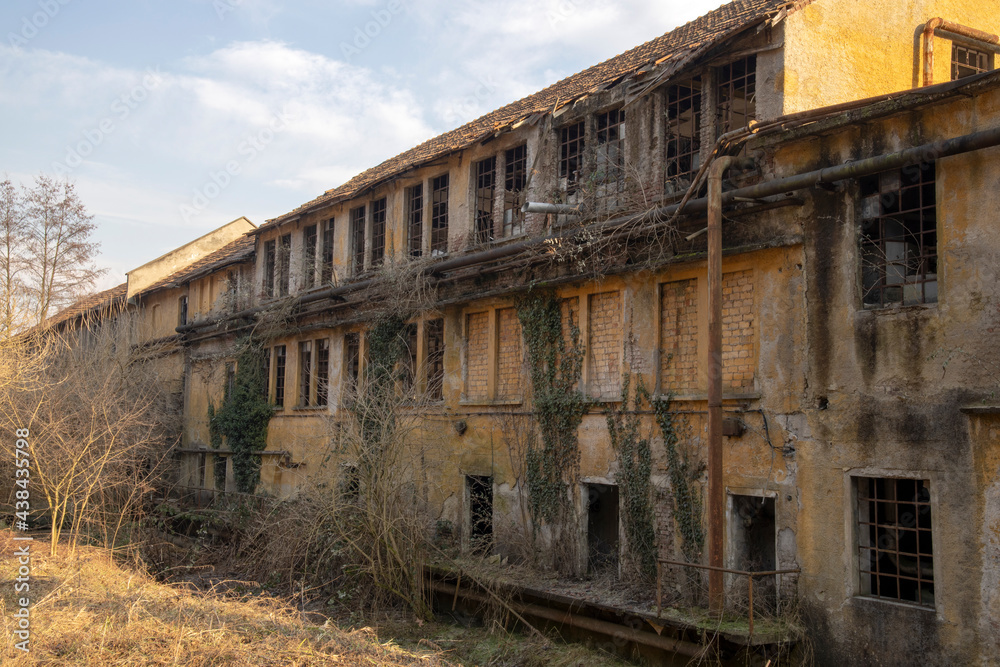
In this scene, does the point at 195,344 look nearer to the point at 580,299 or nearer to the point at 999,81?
the point at 580,299

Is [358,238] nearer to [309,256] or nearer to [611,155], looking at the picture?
[309,256]

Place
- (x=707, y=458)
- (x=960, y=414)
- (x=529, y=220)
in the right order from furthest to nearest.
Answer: (x=529, y=220) → (x=707, y=458) → (x=960, y=414)

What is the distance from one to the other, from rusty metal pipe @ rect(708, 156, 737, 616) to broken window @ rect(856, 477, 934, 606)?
169 centimetres

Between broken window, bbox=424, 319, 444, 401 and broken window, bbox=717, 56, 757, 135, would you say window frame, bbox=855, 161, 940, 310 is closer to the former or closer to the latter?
broken window, bbox=717, 56, 757, 135

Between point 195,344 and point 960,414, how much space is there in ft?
78.8

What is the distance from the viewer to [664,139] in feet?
42.4

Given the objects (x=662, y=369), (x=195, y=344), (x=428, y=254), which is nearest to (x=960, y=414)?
(x=662, y=369)

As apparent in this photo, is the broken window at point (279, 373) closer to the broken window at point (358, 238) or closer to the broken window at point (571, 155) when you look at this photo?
the broken window at point (358, 238)

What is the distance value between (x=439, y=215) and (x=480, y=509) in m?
6.62

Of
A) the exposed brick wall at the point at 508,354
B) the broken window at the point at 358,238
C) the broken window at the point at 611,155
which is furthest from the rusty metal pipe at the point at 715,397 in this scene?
the broken window at the point at 358,238

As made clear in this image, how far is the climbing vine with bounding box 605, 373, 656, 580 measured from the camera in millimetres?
12102

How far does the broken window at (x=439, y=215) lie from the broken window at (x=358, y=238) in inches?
125

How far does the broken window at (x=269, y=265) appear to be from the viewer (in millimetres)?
24281

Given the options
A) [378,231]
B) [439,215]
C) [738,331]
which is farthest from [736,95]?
[378,231]
